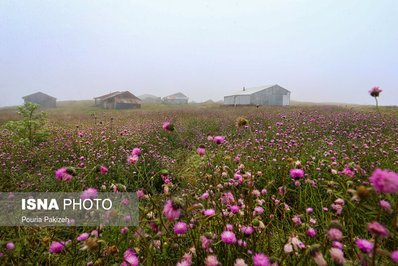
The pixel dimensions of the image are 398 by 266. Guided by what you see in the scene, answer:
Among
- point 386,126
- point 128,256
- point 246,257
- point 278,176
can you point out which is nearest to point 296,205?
point 278,176

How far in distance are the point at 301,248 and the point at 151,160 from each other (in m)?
3.49

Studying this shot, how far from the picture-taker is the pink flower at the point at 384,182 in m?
0.77

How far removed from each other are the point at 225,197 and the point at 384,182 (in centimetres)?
123

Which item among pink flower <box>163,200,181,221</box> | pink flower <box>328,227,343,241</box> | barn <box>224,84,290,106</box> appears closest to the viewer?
pink flower <box>328,227,343,241</box>

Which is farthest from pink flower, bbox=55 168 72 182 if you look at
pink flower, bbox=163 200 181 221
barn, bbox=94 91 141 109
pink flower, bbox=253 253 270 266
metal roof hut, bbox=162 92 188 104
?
metal roof hut, bbox=162 92 188 104

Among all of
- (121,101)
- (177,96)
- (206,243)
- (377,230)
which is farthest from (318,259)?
(177,96)

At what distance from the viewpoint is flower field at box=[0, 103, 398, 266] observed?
1.17m

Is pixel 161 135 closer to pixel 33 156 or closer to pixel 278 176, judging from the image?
pixel 33 156

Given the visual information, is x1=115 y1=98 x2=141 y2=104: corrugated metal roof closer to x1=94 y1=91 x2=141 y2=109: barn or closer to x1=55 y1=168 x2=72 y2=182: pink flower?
x1=94 y1=91 x2=141 y2=109: barn

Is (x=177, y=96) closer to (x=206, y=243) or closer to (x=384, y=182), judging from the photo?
(x=206, y=243)

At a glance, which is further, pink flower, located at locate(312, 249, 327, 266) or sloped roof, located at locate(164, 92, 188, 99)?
sloped roof, located at locate(164, 92, 188, 99)

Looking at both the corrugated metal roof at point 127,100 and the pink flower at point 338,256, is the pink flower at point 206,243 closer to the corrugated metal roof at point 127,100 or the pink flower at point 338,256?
the pink flower at point 338,256

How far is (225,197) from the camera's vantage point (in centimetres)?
181

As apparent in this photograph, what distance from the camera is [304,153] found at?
375 cm
